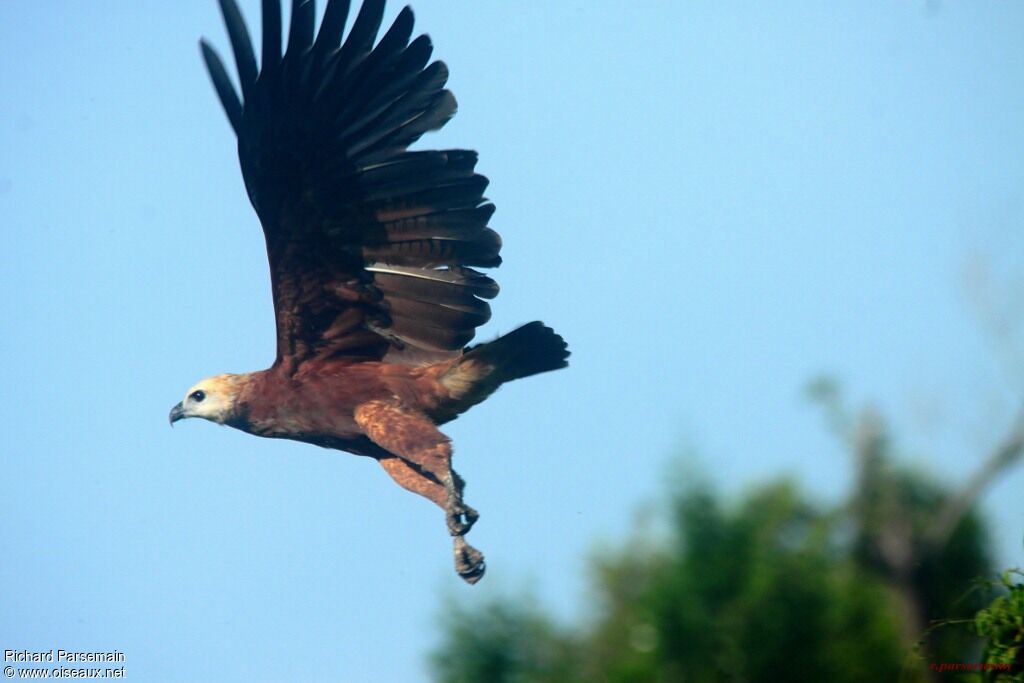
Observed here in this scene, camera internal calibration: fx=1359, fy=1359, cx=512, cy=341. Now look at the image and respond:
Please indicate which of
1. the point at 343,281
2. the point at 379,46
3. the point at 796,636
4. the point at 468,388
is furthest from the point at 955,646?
the point at 379,46

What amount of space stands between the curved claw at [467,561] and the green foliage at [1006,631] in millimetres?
2715

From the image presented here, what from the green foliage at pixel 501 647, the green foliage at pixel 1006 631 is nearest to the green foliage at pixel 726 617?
the green foliage at pixel 501 647

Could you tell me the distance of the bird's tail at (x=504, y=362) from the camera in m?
7.39

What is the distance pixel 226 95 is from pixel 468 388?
2056 mm

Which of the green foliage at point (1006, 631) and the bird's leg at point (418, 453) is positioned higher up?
the bird's leg at point (418, 453)

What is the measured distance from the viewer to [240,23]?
6.83 metres

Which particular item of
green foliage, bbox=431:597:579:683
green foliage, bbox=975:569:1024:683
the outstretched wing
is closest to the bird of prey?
the outstretched wing

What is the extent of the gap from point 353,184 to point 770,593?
8.09 meters

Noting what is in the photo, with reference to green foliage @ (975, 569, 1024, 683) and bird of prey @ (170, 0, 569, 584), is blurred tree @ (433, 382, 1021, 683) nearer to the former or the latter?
bird of prey @ (170, 0, 569, 584)

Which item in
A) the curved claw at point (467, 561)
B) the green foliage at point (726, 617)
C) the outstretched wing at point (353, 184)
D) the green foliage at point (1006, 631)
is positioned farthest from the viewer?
the green foliage at point (726, 617)

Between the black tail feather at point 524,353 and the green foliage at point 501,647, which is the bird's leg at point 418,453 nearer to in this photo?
the black tail feather at point 524,353

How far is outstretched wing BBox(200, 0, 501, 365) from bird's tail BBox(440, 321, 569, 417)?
268 millimetres

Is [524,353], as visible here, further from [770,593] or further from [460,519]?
[770,593]

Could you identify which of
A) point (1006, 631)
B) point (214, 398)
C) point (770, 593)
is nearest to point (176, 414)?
point (214, 398)
